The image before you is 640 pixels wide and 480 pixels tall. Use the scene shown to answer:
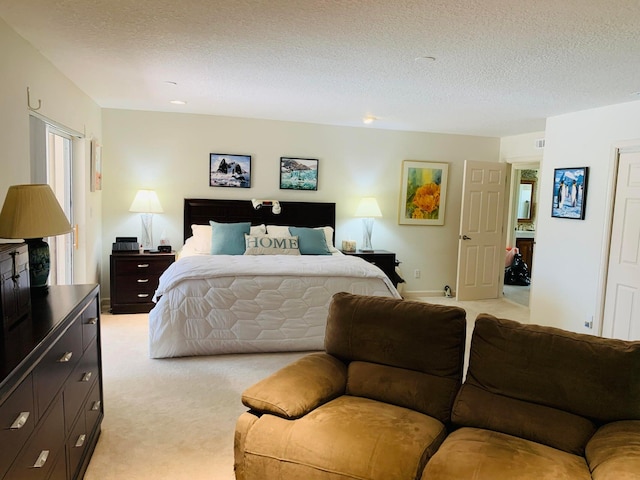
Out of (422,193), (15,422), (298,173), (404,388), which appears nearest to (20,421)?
(15,422)

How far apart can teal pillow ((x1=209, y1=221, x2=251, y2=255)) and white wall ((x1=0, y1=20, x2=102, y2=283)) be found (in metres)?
1.25

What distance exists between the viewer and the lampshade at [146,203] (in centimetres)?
504

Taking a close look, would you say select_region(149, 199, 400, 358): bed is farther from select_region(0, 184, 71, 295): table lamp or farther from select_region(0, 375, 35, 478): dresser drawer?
select_region(0, 375, 35, 478): dresser drawer

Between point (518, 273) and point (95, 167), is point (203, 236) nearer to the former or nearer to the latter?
point (95, 167)

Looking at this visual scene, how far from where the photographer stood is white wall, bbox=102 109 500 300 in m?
5.25

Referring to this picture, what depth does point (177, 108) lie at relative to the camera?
5.05 meters

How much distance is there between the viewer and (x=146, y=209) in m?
5.06

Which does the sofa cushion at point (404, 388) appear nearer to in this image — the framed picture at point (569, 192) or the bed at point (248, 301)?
the bed at point (248, 301)

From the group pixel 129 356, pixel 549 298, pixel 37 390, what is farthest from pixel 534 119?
pixel 37 390

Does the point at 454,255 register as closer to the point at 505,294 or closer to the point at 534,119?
the point at 505,294

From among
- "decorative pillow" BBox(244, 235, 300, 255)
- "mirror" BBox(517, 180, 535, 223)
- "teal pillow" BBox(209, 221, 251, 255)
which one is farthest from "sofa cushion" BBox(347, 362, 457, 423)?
"mirror" BBox(517, 180, 535, 223)

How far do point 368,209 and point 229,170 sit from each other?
179cm

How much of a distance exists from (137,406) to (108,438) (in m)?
0.39

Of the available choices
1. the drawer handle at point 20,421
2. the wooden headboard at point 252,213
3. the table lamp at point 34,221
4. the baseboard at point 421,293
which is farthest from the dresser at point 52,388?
the baseboard at point 421,293
